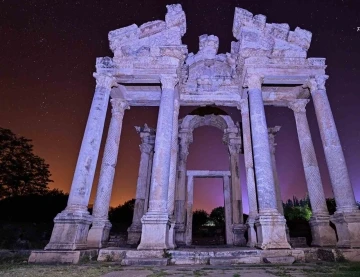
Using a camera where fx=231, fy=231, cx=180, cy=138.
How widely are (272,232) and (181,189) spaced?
25.9 ft

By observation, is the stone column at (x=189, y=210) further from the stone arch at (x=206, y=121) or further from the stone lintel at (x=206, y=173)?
the stone arch at (x=206, y=121)

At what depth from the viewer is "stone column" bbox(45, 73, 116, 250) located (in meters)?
8.62

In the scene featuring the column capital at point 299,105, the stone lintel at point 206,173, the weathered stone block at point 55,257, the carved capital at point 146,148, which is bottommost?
the weathered stone block at point 55,257

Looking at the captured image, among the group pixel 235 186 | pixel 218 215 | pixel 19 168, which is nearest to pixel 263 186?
pixel 235 186

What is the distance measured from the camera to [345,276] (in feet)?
17.0

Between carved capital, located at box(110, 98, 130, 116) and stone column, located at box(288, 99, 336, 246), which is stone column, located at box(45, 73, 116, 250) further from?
stone column, located at box(288, 99, 336, 246)

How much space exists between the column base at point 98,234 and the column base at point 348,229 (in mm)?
10152

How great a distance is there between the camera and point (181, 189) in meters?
16.1

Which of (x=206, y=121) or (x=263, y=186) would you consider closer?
(x=263, y=186)

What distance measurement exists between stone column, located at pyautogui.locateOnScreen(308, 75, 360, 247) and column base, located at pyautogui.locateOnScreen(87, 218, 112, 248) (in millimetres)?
10152

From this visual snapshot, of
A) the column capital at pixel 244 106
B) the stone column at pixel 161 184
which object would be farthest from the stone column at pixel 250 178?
the stone column at pixel 161 184

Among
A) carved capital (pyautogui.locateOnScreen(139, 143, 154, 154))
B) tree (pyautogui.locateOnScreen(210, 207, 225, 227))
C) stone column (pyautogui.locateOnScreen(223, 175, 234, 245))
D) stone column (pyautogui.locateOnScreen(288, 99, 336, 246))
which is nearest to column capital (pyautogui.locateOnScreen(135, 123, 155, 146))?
carved capital (pyautogui.locateOnScreen(139, 143, 154, 154))

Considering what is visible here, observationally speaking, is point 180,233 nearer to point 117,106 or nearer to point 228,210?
point 228,210

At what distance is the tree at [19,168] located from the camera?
30125 mm
